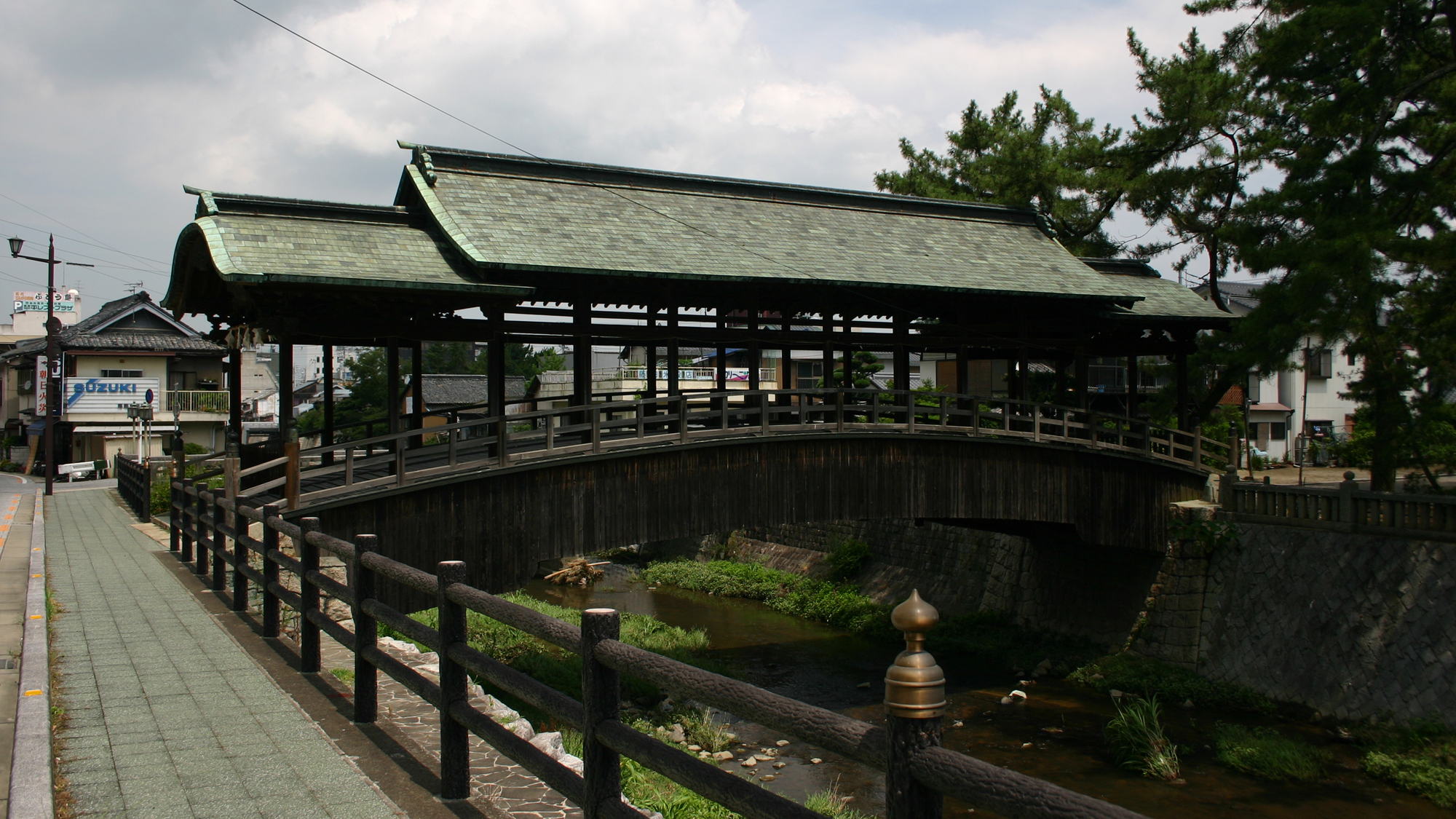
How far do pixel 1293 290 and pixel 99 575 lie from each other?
17.8 metres

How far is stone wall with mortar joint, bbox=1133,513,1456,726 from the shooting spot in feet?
47.5

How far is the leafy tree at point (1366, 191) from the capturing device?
15.2 metres

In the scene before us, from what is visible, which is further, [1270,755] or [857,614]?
[857,614]

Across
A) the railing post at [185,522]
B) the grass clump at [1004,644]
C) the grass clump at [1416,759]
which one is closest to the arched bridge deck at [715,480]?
the railing post at [185,522]

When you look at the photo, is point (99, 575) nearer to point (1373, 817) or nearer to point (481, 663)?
point (481, 663)

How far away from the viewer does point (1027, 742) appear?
15.3 m

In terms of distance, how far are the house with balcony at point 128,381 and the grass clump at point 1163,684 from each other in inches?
1424

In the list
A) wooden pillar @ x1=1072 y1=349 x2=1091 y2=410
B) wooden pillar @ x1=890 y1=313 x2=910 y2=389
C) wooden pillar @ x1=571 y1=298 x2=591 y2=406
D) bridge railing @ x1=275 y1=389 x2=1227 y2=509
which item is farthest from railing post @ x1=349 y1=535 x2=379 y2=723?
wooden pillar @ x1=1072 y1=349 x2=1091 y2=410

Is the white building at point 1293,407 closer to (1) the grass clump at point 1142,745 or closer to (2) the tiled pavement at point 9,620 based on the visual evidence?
(1) the grass clump at point 1142,745

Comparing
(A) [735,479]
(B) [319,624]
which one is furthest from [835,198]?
(B) [319,624]

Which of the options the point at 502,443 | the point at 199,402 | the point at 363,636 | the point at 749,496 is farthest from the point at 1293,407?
the point at 199,402

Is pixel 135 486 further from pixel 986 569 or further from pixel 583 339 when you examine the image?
pixel 986 569

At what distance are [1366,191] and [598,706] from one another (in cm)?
1728

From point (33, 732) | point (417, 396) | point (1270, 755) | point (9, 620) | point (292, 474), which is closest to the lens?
point (33, 732)
